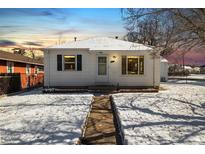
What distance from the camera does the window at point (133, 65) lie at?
51.8 ft

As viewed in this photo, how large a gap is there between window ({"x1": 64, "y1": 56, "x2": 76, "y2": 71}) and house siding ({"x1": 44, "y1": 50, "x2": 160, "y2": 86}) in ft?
0.79

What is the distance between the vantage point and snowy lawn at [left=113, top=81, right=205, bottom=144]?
20.1ft

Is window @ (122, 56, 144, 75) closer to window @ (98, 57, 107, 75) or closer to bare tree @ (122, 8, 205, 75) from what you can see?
window @ (98, 57, 107, 75)

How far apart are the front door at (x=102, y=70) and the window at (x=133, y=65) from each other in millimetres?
1066

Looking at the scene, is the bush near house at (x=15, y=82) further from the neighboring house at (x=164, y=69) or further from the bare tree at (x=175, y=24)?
the neighboring house at (x=164, y=69)

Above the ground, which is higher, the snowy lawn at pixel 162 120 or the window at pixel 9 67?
the window at pixel 9 67

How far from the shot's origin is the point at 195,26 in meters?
9.09

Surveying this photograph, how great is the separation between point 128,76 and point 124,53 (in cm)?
138

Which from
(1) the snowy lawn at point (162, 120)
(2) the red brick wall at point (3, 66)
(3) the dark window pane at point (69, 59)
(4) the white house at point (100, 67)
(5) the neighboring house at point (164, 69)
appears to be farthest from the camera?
(5) the neighboring house at point (164, 69)

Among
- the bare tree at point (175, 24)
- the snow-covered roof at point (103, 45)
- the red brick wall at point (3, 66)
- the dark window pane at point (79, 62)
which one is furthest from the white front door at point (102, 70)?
the red brick wall at point (3, 66)
